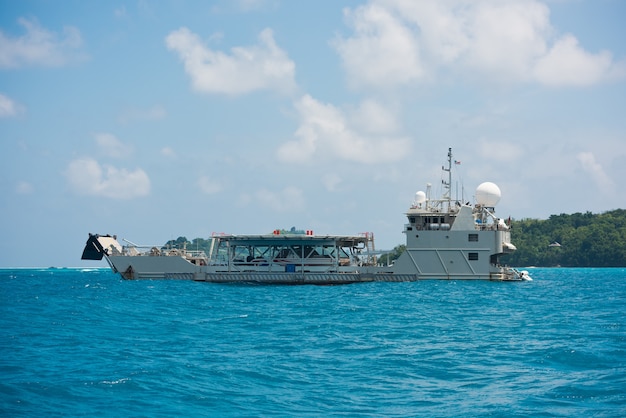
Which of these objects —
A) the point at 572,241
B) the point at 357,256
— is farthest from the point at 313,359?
the point at 572,241

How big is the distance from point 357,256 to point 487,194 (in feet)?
38.4

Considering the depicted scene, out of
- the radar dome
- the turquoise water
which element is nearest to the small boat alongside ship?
the radar dome

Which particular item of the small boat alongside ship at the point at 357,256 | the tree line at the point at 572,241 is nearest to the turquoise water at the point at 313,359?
the small boat alongside ship at the point at 357,256

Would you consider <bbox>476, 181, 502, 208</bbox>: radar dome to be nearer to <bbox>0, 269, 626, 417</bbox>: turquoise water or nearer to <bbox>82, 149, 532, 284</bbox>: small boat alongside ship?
<bbox>82, 149, 532, 284</bbox>: small boat alongside ship

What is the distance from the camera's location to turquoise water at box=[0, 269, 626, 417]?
54.6 ft

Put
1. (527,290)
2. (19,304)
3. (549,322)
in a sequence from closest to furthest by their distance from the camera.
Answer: (549,322)
(19,304)
(527,290)

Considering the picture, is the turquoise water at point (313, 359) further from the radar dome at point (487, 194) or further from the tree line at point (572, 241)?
the tree line at point (572, 241)

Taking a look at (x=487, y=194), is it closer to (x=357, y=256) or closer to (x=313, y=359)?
(x=357, y=256)

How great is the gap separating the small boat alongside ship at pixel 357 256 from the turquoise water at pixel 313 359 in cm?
1652

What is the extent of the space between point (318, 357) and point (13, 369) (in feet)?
28.9

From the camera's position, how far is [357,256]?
5922 centimetres

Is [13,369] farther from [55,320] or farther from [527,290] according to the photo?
[527,290]

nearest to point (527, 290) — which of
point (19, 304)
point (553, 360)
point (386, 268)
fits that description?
point (386, 268)

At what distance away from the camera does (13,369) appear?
1980cm
